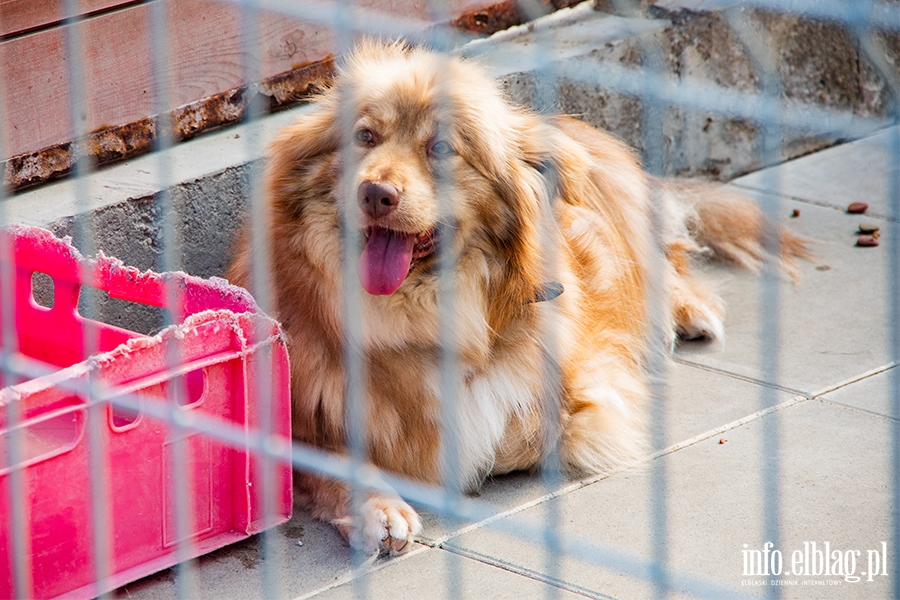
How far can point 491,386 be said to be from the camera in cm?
333

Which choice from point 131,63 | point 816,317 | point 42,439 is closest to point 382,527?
point 42,439

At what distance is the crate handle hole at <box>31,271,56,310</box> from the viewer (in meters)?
3.47

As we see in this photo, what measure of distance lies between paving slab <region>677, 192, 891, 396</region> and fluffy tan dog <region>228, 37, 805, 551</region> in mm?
665

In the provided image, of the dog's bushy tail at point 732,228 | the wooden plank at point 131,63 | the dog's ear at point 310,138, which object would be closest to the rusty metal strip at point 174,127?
the wooden plank at point 131,63

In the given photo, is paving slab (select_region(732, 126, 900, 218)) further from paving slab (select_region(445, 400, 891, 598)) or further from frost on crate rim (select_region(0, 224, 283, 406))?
frost on crate rim (select_region(0, 224, 283, 406))

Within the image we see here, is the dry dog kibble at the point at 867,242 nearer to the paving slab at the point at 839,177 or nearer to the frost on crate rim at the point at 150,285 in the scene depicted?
the paving slab at the point at 839,177

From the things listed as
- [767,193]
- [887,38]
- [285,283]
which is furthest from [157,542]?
[887,38]

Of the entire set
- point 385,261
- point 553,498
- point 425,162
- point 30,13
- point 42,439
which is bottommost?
point 553,498

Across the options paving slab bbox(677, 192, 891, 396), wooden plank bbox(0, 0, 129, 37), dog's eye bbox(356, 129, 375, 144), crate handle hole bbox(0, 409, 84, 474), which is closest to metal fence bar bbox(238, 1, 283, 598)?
dog's eye bbox(356, 129, 375, 144)

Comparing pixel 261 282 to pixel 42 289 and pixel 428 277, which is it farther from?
pixel 42 289

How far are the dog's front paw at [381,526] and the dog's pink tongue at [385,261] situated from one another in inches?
22.1

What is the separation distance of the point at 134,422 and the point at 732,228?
9.03 feet

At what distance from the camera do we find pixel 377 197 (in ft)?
9.69

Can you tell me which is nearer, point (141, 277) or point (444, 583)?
point (444, 583)
